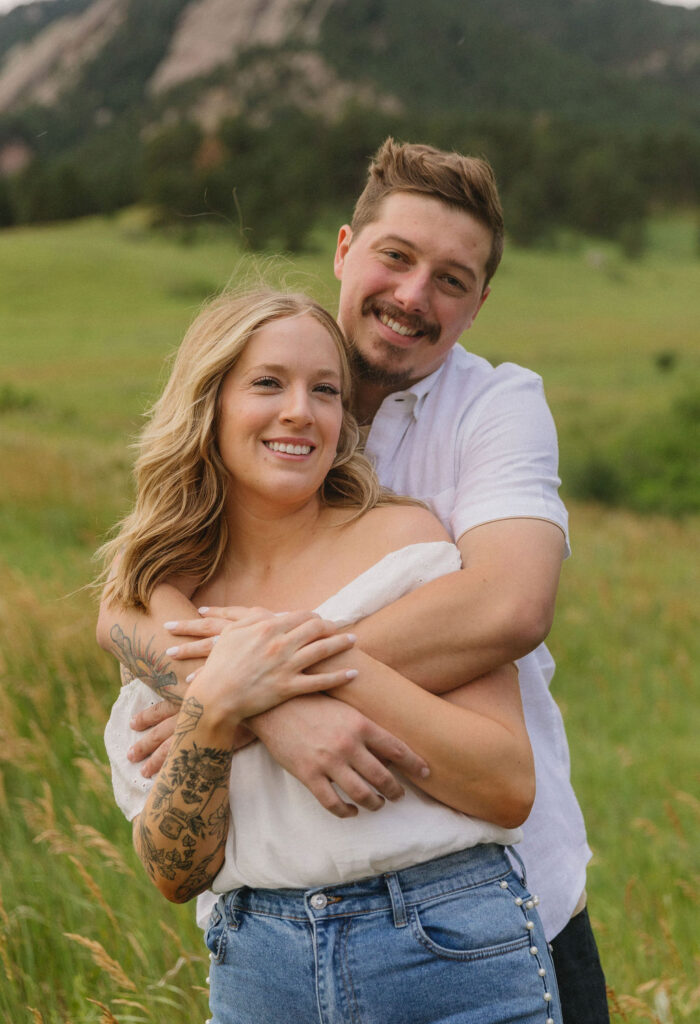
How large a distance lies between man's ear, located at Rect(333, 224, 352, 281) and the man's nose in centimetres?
36

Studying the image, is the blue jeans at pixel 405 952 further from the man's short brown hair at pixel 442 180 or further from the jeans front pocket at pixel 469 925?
the man's short brown hair at pixel 442 180

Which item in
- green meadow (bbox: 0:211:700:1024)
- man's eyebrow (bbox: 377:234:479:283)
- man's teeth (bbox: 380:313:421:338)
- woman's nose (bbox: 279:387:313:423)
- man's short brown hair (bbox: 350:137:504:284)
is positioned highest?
man's short brown hair (bbox: 350:137:504:284)

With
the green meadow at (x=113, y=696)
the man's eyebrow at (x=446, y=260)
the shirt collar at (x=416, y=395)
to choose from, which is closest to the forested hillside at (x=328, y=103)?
the green meadow at (x=113, y=696)

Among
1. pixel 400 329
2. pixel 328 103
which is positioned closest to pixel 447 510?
pixel 400 329

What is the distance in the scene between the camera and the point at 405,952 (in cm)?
186

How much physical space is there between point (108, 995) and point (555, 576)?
87.5 inches

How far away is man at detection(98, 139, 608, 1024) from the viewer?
205cm

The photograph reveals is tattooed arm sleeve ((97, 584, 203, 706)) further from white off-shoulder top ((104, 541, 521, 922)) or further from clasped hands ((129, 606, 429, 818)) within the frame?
white off-shoulder top ((104, 541, 521, 922))

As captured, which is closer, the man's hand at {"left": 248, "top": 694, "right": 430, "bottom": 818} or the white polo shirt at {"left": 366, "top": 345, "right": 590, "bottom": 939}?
the man's hand at {"left": 248, "top": 694, "right": 430, "bottom": 818}

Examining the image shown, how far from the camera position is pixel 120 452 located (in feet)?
45.1

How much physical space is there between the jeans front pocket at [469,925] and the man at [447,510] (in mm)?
257

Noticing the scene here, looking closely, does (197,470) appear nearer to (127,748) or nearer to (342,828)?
(127,748)

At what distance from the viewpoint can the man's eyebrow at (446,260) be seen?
9.07 ft

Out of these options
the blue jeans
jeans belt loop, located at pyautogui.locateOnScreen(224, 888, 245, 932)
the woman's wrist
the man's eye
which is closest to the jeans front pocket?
the blue jeans
